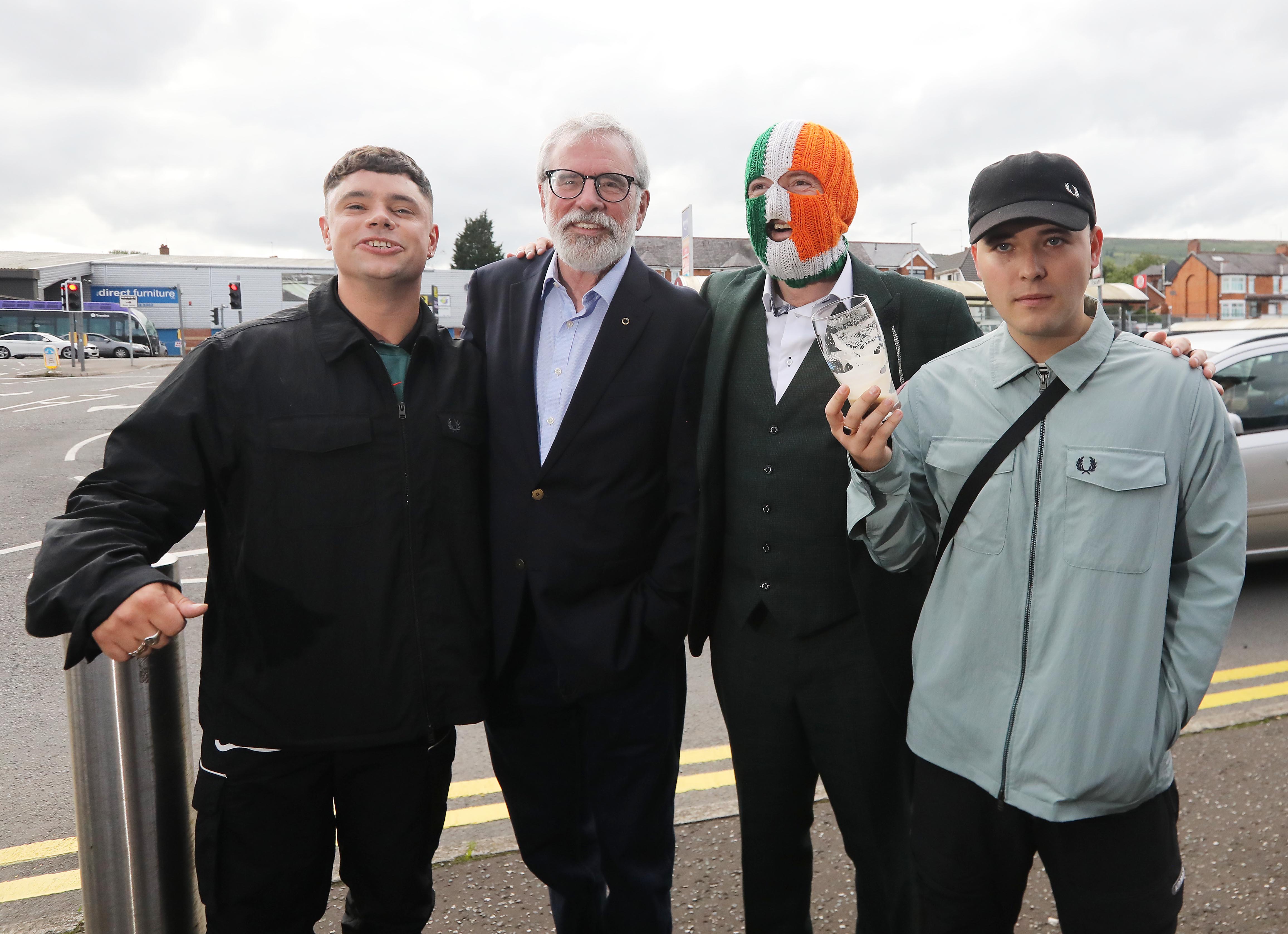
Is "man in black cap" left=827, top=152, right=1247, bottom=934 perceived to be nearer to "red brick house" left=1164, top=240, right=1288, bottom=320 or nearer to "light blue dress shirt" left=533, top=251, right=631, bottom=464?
"light blue dress shirt" left=533, top=251, right=631, bottom=464

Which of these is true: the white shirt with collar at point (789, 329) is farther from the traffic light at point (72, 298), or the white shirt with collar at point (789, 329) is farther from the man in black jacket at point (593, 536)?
the traffic light at point (72, 298)

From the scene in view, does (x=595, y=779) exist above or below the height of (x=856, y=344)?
below

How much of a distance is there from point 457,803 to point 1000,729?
2335 mm

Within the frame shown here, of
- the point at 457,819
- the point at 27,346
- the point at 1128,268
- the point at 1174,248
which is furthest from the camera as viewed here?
the point at 1174,248

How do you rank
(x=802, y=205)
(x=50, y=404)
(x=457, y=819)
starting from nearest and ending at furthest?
(x=802, y=205)
(x=457, y=819)
(x=50, y=404)

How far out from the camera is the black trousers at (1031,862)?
63.4 inches

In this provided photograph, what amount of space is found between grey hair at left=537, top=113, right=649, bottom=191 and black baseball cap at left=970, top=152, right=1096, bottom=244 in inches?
42.7

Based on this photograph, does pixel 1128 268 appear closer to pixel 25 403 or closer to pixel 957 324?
pixel 25 403

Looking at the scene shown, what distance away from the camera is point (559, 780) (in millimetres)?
2439

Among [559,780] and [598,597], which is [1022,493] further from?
[559,780]

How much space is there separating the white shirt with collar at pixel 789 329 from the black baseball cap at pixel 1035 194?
21.0 inches

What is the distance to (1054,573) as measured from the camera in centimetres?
166

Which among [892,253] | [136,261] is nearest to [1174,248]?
[892,253]

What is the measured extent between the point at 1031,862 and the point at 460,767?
256cm
